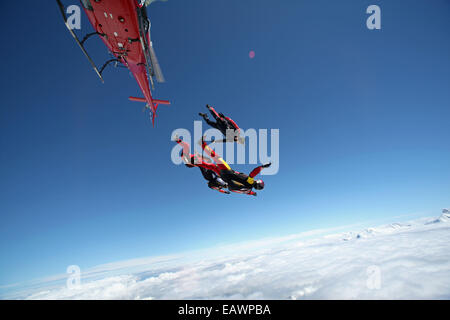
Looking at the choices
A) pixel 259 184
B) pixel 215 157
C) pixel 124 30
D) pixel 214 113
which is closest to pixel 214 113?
pixel 214 113

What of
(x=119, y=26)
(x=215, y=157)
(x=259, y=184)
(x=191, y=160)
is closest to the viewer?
(x=259, y=184)

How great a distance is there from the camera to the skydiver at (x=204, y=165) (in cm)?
510

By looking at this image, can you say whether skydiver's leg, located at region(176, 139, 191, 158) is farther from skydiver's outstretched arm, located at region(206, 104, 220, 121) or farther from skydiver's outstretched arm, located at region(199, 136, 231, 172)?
skydiver's outstretched arm, located at region(206, 104, 220, 121)

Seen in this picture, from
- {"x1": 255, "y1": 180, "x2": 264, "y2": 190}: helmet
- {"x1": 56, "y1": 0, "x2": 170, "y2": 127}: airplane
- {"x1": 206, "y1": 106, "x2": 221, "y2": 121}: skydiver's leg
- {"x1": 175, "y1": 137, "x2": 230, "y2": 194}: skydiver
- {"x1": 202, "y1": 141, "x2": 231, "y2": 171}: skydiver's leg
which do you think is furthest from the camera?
{"x1": 56, "y1": 0, "x2": 170, "y2": 127}: airplane

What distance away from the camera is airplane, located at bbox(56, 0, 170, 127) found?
19.9 ft

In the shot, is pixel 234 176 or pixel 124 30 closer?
pixel 234 176

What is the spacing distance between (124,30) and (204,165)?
7.02m

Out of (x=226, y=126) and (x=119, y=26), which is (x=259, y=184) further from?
(x=119, y=26)

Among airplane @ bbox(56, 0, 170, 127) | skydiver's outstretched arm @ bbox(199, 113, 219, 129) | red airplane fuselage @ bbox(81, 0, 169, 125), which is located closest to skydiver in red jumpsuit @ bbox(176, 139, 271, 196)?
skydiver's outstretched arm @ bbox(199, 113, 219, 129)

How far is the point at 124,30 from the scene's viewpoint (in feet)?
24.0

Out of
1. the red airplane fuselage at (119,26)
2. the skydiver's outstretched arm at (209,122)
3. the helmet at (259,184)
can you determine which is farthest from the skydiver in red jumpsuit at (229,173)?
the red airplane fuselage at (119,26)

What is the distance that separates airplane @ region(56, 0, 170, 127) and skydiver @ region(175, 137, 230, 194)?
338 cm
